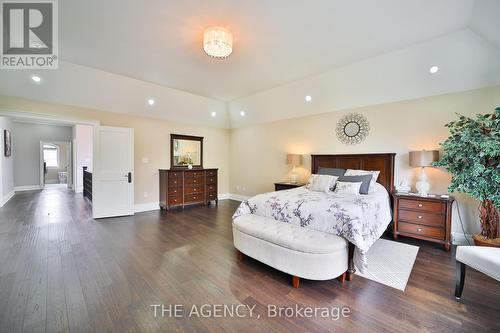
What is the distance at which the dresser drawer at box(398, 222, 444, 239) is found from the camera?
3.17 m

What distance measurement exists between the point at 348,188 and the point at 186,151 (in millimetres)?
4564

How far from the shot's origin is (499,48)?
108 inches

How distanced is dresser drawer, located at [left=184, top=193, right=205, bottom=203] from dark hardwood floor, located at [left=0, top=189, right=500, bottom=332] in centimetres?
218

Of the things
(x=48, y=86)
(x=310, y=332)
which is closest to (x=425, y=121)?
(x=310, y=332)

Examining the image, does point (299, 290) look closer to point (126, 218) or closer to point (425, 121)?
point (425, 121)

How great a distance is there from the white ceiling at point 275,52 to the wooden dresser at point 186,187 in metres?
1.82

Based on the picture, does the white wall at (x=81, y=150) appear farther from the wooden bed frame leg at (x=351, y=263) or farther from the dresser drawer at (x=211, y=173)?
the wooden bed frame leg at (x=351, y=263)

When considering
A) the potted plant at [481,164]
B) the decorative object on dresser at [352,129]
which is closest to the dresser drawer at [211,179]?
the decorative object on dresser at [352,129]

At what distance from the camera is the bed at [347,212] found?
224 centimetres

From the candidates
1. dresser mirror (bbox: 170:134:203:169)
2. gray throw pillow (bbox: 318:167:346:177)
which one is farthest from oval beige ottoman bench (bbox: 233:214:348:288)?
dresser mirror (bbox: 170:134:203:169)

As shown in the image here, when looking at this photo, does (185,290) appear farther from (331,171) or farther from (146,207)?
(146,207)

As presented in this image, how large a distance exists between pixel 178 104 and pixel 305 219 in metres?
4.46

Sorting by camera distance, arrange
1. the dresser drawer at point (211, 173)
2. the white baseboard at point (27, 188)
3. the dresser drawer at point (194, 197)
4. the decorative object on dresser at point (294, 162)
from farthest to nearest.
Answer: the white baseboard at point (27, 188) → the dresser drawer at point (211, 173) → the dresser drawer at point (194, 197) → the decorative object on dresser at point (294, 162)

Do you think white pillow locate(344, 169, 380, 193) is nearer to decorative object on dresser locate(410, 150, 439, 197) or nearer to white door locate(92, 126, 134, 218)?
decorative object on dresser locate(410, 150, 439, 197)
